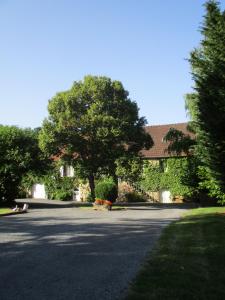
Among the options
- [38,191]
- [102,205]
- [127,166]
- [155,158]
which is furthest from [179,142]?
[38,191]

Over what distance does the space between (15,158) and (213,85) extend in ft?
66.3

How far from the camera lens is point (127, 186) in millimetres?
47375

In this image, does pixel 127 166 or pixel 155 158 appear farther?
pixel 155 158

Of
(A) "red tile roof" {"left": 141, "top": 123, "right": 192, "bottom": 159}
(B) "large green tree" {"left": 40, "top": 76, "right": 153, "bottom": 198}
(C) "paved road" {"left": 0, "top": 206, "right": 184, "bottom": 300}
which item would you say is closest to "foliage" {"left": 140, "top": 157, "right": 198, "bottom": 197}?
(A) "red tile roof" {"left": 141, "top": 123, "right": 192, "bottom": 159}

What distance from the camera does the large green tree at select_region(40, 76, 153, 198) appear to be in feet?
116

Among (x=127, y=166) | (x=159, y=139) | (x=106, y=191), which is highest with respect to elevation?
(x=159, y=139)

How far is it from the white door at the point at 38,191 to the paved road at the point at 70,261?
36942 millimetres

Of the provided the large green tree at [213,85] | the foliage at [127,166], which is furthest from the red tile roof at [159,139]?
the large green tree at [213,85]

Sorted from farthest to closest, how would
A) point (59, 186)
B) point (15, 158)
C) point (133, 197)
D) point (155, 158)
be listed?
1. point (59, 186)
2. point (133, 197)
3. point (155, 158)
4. point (15, 158)

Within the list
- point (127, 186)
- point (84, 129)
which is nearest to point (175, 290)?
point (84, 129)

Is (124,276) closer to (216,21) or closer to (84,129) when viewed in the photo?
(216,21)

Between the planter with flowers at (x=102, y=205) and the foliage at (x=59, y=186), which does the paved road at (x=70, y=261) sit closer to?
the planter with flowers at (x=102, y=205)

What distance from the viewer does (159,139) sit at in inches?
1951

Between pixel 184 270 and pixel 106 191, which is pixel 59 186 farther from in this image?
pixel 184 270
